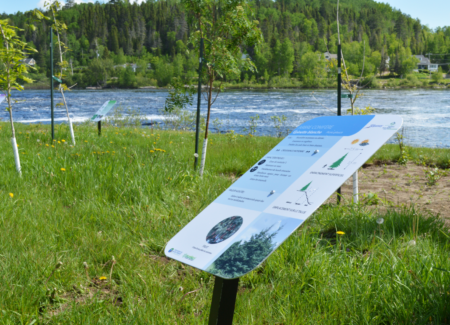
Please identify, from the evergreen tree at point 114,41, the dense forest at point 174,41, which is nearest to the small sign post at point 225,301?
the dense forest at point 174,41

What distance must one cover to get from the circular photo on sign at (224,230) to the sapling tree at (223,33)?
3.36 m

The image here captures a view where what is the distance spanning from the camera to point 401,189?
16.0ft

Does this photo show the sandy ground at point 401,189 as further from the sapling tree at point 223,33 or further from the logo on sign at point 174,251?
the logo on sign at point 174,251

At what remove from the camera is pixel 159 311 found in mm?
1965

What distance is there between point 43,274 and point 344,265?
186cm

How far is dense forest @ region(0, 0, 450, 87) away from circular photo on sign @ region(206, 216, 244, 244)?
61114mm

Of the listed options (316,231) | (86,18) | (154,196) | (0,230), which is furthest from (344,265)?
(86,18)

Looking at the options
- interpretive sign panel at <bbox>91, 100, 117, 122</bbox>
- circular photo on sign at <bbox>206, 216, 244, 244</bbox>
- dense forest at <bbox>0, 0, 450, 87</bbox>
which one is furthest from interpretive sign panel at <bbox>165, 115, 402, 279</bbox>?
dense forest at <bbox>0, 0, 450, 87</bbox>

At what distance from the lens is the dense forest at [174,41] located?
7469cm

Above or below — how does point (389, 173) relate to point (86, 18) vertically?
below

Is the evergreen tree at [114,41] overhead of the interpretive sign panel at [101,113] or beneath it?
overhead

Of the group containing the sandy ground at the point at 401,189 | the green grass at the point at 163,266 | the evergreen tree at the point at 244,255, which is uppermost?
the evergreen tree at the point at 244,255

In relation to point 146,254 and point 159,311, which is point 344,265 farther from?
point 146,254

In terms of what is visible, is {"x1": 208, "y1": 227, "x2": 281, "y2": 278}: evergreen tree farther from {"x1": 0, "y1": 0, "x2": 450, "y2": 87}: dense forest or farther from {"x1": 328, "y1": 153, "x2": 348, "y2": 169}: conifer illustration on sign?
{"x1": 0, "y1": 0, "x2": 450, "y2": 87}: dense forest
